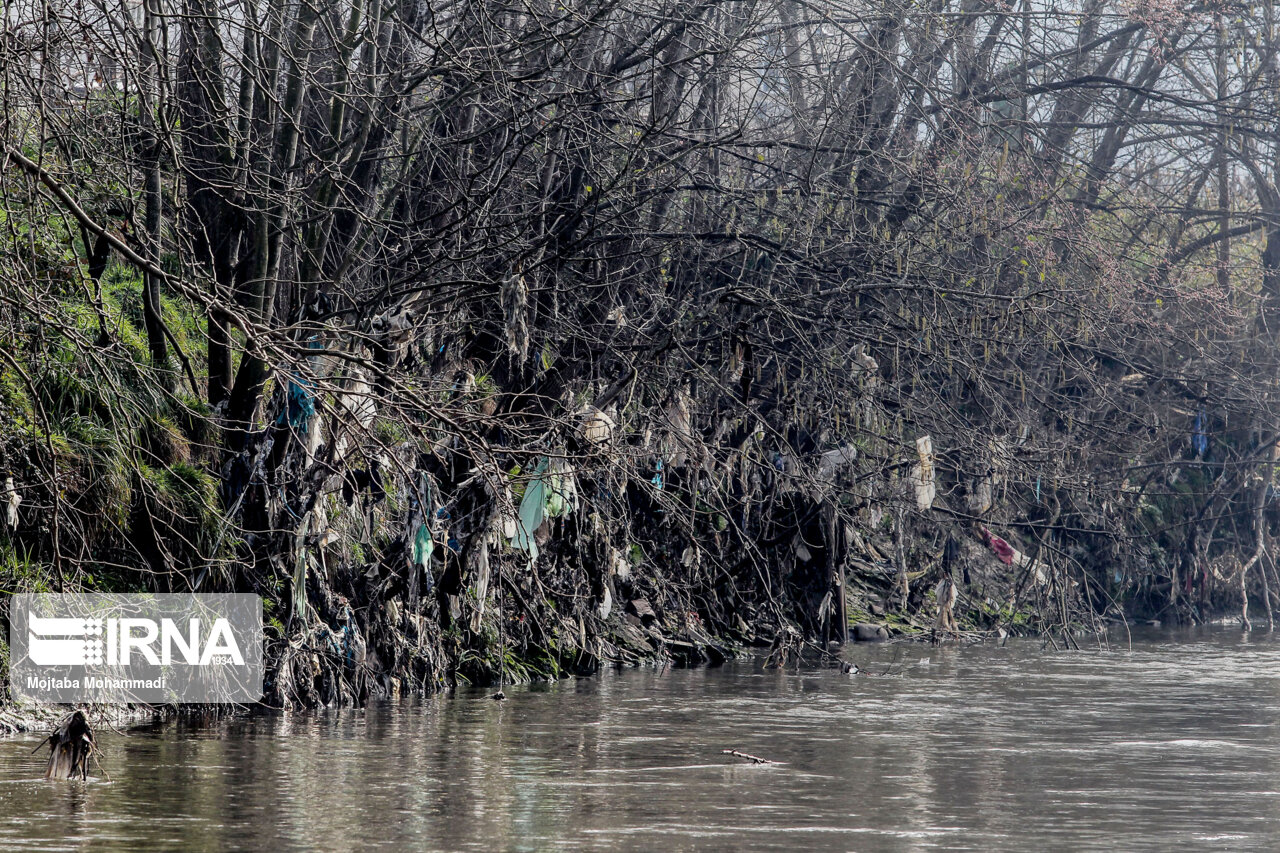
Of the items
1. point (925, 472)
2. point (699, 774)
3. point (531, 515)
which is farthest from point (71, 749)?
point (925, 472)

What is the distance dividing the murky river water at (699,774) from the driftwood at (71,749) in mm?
109

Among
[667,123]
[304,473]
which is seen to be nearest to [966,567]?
A: [667,123]

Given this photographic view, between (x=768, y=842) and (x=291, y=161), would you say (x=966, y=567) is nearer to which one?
(x=291, y=161)

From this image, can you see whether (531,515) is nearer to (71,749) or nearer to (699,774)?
(699,774)

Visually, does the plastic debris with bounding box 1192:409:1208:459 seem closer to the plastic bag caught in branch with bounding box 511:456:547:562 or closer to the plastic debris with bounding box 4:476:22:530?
the plastic bag caught in branch with bounding box 511:456:547:562

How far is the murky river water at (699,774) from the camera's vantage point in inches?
299

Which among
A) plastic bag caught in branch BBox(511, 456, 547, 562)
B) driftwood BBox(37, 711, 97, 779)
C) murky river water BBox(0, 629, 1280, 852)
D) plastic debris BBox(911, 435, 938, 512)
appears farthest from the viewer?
plastic debris BBox(911, 435, 938, 512)

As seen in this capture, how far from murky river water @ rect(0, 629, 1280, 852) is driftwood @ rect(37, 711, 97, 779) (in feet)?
0.36

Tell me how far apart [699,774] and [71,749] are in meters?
3.24

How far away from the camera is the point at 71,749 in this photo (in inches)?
338

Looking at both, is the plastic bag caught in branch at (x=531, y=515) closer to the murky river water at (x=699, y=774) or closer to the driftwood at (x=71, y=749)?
the murky river water at (x=699, y=774)

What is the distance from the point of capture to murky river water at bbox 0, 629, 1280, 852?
7.61 metres

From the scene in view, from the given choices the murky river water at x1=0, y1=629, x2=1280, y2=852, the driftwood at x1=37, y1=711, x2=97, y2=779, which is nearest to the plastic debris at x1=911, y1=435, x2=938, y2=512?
the murky river water at x1=0, y1=629, x2=1280, y2=852

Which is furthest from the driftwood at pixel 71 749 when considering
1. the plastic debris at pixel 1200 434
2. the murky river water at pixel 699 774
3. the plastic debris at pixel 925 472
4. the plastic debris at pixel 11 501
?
the plastic debris at pixel 1200 434
